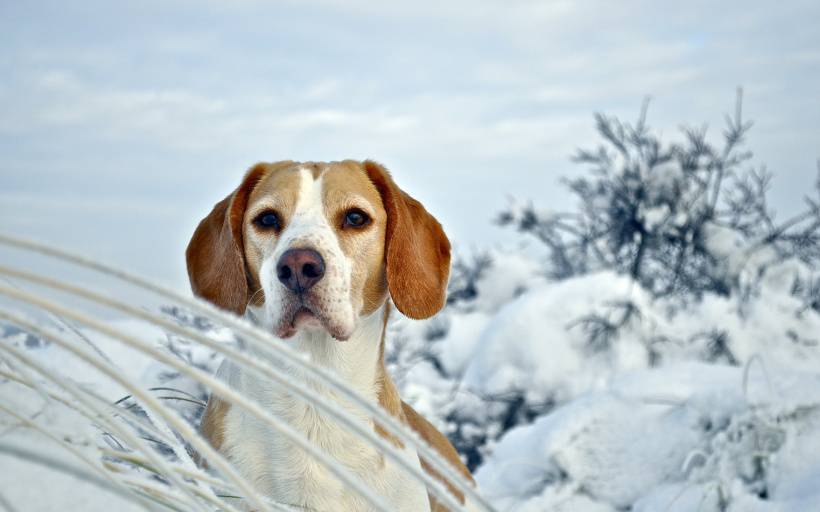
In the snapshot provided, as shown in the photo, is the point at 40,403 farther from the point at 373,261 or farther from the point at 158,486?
the point at 373,261

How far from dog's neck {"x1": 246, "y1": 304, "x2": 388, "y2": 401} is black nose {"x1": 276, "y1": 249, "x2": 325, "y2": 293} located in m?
0.22

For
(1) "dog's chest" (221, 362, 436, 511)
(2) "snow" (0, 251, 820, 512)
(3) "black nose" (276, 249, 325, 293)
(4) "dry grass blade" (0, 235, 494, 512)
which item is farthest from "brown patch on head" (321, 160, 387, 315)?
Result: (4) "dry grass blade" (0, 235, 494, 512)

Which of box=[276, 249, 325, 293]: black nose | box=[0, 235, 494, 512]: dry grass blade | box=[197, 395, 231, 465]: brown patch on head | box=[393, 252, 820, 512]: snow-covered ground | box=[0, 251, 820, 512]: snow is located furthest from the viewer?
box=[393, 252, 820, 512]: snow-covered ground

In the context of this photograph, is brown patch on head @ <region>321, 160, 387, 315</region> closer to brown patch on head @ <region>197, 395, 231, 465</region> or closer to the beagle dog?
the beagle dog

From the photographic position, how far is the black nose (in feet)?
6.19

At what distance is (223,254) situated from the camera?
84.4 inches

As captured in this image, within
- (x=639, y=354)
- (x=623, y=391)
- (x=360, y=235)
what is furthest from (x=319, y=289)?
(x=639, y=354)

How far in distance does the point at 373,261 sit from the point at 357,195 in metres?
0.18

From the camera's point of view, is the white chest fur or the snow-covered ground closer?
the white chest fur

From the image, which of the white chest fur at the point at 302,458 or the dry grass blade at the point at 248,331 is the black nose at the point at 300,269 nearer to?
the white chest fur at the point at 302,458

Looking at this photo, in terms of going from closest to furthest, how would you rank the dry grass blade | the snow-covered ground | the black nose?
1. the dry grass blade
2. the black nose
3. the snow-covered ground

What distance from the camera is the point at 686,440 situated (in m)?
3.36

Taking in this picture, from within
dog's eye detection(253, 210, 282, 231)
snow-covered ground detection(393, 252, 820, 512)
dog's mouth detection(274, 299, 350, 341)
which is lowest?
snow-covered ground detection(393, 252, 820, 512)

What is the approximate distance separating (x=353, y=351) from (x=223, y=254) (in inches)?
15.7
